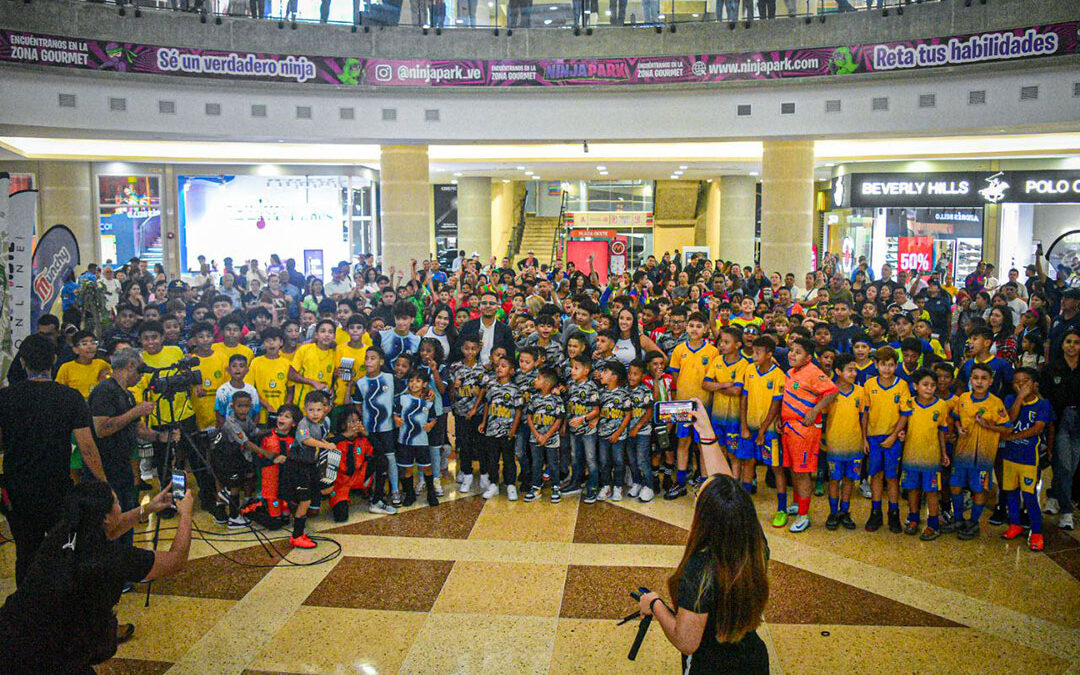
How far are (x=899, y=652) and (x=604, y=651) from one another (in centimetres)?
185

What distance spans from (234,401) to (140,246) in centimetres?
1919

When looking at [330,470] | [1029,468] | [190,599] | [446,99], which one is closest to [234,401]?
[330,470]

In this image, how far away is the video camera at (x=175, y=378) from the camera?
7367 mm

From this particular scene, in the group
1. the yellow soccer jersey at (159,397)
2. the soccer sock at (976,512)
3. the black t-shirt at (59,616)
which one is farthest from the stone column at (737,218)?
the black t-shirt at (59,616)

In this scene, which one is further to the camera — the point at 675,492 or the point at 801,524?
the point at 675,492

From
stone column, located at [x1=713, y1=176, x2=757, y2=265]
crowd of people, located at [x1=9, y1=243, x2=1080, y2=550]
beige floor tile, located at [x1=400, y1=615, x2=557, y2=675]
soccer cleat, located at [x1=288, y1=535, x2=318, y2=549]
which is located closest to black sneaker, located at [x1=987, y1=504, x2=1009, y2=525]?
crowd of people, located at [x1=9, y1=243, x2=1080, y2=550]

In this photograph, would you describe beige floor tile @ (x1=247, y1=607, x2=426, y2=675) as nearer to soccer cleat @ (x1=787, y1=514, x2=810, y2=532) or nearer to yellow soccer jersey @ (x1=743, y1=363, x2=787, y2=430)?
soccer cleat @ (x1=787, y1=514, x2=810, y2=532)

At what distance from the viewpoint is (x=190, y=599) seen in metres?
6.09

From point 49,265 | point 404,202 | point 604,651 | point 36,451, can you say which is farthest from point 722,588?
point 404,202

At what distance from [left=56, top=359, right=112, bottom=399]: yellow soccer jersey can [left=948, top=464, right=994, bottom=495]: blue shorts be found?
24.9 feet

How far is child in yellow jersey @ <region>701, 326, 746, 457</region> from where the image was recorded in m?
8.26

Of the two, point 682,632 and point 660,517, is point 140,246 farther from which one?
point 682,632

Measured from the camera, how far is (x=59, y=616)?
3.37m

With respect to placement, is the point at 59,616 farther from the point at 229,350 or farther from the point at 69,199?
the point at 69,199
